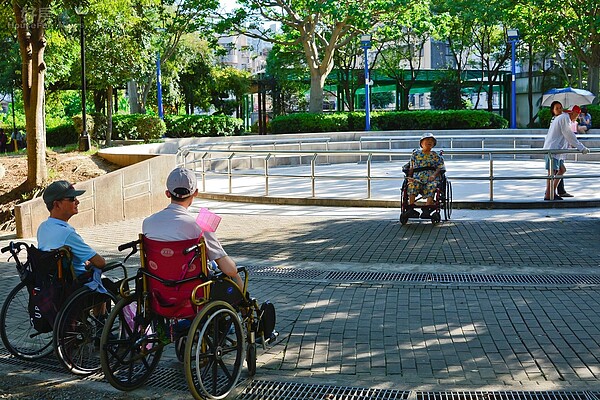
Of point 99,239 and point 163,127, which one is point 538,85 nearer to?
point 163,127

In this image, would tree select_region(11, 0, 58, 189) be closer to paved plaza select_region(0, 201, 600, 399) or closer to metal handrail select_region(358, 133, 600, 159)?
paved plaza select_region(0, 201, 600, 399)

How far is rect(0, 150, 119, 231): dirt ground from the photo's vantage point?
1384 cm

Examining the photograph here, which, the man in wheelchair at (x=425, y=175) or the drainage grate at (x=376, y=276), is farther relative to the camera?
the man in wheelchair at (x=425, y=175)

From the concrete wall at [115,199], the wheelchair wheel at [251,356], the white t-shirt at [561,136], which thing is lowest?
the wheelchair wheel at [251,356]

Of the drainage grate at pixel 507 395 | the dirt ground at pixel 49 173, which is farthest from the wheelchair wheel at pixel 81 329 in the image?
the dirt ground at pixel 49 173

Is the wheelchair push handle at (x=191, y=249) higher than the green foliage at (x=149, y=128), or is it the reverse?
the green foliage at (x=149, y=128)

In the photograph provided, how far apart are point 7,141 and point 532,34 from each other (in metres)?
27.5

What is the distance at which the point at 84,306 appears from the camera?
214 inches

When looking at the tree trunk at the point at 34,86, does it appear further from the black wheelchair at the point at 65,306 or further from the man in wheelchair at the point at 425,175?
the black wheelchair at the point at 65,306

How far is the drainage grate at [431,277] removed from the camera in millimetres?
8148

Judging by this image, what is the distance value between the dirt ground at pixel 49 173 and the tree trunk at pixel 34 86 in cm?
31

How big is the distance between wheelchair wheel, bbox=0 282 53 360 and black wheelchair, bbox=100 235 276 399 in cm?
97

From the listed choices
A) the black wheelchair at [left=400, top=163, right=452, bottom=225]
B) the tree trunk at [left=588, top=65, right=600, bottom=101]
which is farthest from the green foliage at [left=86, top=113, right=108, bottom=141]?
the tree trunk at [left=588, top=65, right=600, bottom=101]

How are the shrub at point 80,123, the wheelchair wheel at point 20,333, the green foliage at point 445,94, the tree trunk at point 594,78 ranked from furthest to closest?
the green foliage at point 445,94, the tree trunk at point 594,78, the shrub at point 80,123, the wheelchair wheel at point 20,333
